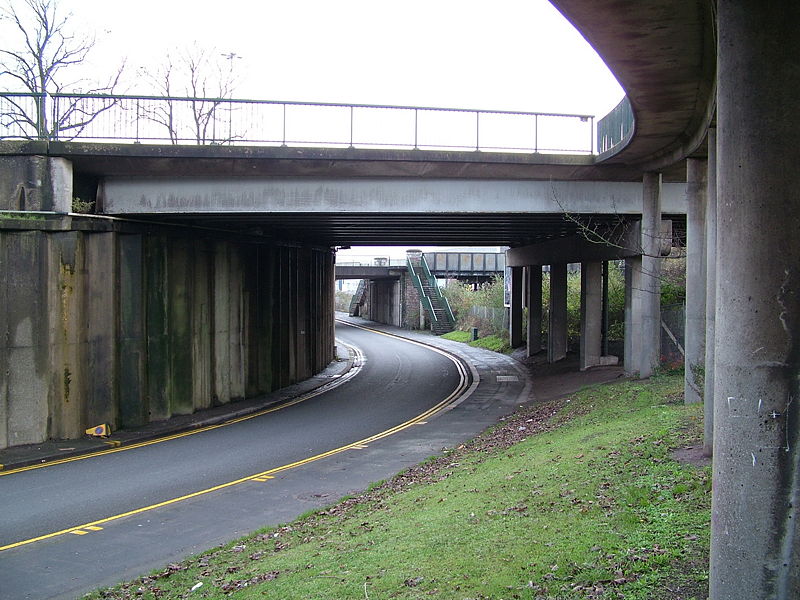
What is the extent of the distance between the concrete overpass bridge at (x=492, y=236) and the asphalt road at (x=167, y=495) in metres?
2.98

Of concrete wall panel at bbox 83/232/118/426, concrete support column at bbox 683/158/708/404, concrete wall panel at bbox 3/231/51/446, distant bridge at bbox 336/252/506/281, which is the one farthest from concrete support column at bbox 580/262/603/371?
distant bridge at bbox 336/252/506/281

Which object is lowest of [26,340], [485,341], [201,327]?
[485,341]

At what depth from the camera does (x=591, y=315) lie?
1024 inches

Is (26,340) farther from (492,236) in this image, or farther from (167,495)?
(492,236)

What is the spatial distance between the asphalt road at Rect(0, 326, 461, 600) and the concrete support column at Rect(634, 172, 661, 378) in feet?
21.8

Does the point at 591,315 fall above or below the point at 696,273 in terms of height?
below

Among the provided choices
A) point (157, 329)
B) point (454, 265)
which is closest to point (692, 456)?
point (157, 329)

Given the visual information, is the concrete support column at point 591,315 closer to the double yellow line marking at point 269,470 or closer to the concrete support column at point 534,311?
the double yellow line marking at point 269,470

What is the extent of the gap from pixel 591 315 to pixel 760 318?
21879 mm

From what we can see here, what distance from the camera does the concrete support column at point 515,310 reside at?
123 ft

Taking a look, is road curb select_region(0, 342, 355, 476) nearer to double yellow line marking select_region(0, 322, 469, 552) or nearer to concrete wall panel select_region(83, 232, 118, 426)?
double yellow line marking select_region(0, 322, 469, 552)

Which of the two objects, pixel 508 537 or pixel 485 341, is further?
pixel 485 341

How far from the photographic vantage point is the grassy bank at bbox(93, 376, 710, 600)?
5926 millimetres

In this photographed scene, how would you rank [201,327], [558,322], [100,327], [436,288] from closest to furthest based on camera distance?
[100,327] → [201,327] → [558,322] → [436,288]
